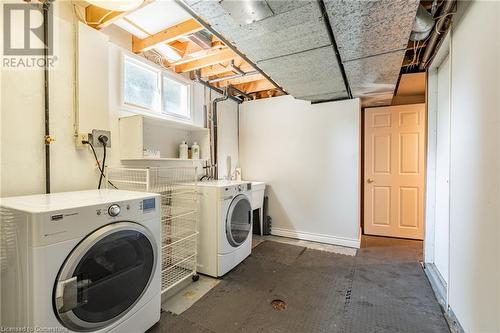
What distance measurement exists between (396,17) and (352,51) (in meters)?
0.46

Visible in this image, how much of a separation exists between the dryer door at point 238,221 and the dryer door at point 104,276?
96cm

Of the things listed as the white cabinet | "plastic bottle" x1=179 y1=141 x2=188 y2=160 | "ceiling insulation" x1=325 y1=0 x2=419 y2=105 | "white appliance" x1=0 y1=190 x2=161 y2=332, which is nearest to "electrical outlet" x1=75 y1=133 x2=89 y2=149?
the white cabinet

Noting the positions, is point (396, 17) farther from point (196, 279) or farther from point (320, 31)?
point (196, 279)

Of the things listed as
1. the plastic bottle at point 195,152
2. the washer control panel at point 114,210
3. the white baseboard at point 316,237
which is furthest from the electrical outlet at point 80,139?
the white baseboard at point 316,237

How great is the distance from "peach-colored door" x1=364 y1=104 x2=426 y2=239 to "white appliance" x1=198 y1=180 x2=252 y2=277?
244 cm

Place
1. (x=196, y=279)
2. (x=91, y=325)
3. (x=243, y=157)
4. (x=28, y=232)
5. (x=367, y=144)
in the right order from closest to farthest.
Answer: (x=28, y=232) → (x=91, y=325) → (x=196, y=279) → (x=367, y=144) → (x=243, y=157)

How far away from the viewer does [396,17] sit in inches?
57.1

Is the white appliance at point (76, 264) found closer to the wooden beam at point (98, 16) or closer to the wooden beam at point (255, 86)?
the wooden beam at point (98, 16)

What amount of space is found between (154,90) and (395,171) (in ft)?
11.9

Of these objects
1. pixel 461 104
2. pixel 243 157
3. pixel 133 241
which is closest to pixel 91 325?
pixel 133 241

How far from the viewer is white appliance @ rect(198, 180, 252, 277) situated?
2305 mm

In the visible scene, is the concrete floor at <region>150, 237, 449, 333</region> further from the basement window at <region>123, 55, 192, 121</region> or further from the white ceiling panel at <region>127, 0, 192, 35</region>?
the white ceiling panel at <region>127, 0, 192, 35</region>

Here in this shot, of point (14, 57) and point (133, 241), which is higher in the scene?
point (14, 57)

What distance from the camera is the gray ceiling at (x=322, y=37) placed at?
139 cm
